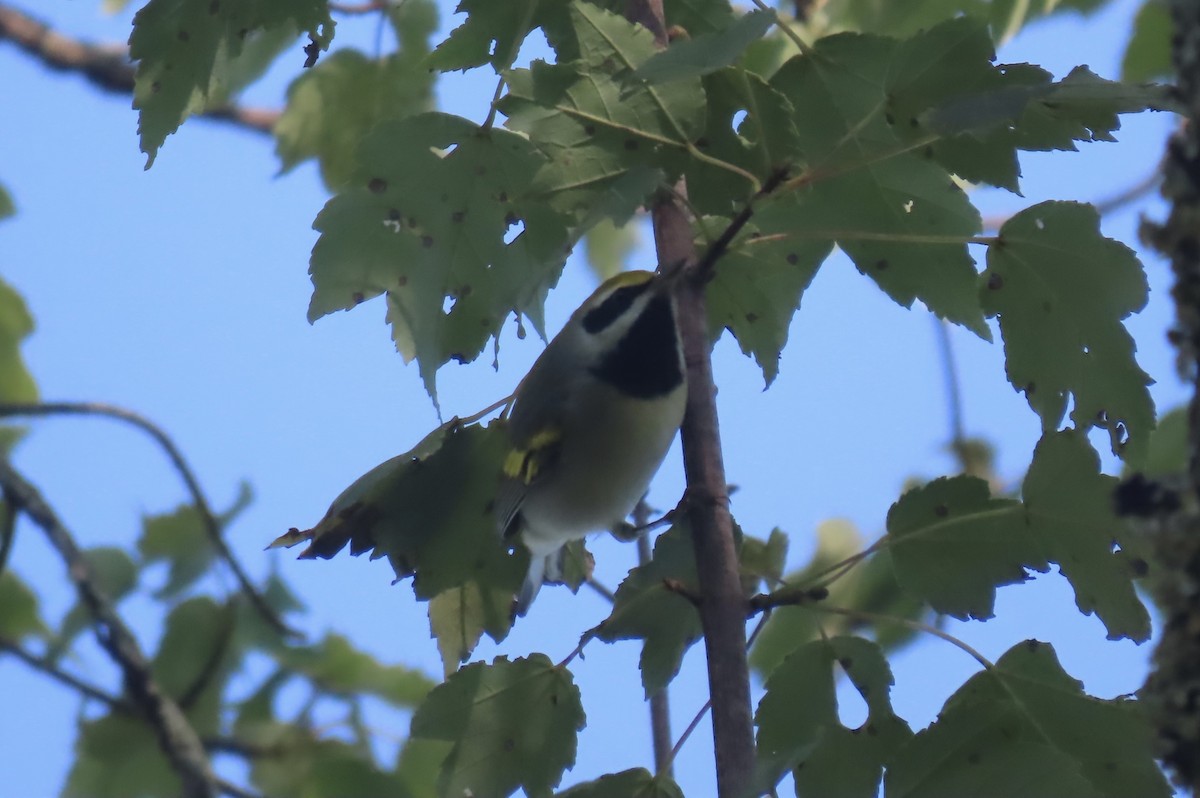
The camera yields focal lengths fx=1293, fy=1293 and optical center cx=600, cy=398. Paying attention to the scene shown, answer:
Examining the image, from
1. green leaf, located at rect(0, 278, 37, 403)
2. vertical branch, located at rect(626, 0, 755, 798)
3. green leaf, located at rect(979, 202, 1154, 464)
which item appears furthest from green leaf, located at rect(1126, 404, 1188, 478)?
green leaf, located at rect(0, 278, 37, 403)

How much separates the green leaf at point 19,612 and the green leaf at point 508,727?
2283 millimetres

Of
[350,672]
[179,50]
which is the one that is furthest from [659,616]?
[350,672]

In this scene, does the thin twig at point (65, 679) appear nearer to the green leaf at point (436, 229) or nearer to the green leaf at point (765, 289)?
the green leaf at point (436, 229)

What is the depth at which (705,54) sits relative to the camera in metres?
1.67

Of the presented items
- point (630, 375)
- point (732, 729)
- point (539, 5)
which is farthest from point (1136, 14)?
point (732, 729)

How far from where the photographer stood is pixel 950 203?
2.15 m

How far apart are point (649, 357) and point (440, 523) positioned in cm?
83

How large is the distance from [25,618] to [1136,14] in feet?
12.3

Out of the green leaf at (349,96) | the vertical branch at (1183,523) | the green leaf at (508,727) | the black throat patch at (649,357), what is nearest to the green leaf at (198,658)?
the green leaf at (349,96)

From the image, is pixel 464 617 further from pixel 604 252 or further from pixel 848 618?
pixel 604 252

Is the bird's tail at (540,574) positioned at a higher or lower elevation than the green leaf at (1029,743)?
higher

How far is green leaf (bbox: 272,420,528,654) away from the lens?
2.10 metres

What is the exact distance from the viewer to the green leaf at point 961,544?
201cm

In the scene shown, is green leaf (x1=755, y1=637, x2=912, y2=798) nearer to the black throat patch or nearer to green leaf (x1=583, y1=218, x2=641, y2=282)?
the black throat patch
